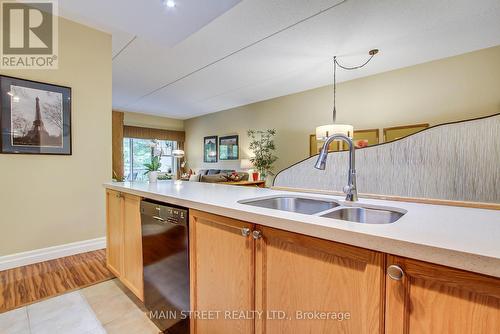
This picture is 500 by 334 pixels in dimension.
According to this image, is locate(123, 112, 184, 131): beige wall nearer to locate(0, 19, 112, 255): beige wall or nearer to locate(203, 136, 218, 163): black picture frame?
locate(203, 136, 218, 163): black picture frame

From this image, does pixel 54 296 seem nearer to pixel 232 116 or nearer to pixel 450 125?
pixel 450 125

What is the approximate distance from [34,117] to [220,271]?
260cm

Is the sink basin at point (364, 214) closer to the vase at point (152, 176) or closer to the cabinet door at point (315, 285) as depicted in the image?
the cabinet door at point (315, 285)

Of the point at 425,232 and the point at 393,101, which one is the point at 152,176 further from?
the point at 393,101

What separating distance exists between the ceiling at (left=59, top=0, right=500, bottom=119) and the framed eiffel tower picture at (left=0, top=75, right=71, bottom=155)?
2.80 feet

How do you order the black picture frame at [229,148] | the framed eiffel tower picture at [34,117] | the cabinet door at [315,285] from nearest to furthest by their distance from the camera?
the cabinet door at [315,285] → the framed eiffel tower picture at [34,117] → the black picture frame at [229,148]

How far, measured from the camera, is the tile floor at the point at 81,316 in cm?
139

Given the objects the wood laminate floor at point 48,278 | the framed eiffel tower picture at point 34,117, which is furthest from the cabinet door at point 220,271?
the framed eiffel tower picture at point 34,117

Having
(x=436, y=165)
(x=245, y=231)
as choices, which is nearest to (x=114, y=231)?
(x=245, y=231)

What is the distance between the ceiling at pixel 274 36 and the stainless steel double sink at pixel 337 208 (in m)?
1.87

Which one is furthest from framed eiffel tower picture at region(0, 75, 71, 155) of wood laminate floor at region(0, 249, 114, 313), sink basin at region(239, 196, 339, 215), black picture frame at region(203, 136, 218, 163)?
black picture frame at region(203, 136, 218, 163)

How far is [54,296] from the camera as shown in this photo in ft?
5.64

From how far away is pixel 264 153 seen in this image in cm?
561

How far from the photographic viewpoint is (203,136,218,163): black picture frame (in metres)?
7.07
